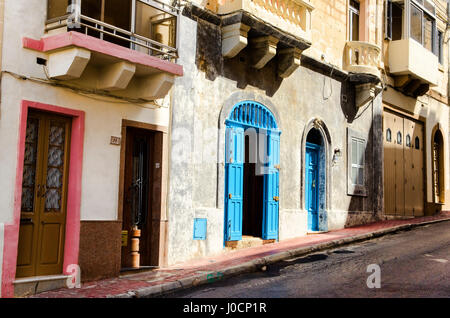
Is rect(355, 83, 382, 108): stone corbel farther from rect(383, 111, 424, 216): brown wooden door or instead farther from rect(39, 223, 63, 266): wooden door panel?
rect(39, 223, 63, 266): wooden door panel

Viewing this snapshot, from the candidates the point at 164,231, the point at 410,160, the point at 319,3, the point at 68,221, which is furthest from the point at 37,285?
the point at 410,160

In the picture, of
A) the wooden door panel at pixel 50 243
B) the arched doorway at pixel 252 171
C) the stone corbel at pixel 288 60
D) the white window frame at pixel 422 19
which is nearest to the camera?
the wooden door panel at pixel 50 243

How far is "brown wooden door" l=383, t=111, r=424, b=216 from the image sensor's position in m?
18.3

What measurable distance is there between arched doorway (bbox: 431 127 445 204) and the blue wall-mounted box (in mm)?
13599

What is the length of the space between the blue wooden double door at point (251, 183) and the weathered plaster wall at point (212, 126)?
318 mm

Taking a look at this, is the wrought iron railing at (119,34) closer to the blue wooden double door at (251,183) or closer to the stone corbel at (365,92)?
the blue wooden double door at (251,183)

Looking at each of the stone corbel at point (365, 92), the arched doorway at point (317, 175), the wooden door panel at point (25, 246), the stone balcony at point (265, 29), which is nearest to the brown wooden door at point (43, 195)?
the wooden door panel at point (25, 246)

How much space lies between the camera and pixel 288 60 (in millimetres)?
13156

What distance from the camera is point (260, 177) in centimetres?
1309

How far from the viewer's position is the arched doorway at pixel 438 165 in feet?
71.2

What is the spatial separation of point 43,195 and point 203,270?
300cm

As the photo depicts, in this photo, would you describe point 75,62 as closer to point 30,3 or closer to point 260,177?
point 30,3

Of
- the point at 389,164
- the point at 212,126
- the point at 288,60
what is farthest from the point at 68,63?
the point at 389,164

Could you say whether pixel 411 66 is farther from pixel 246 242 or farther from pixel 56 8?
pixel 56 8
